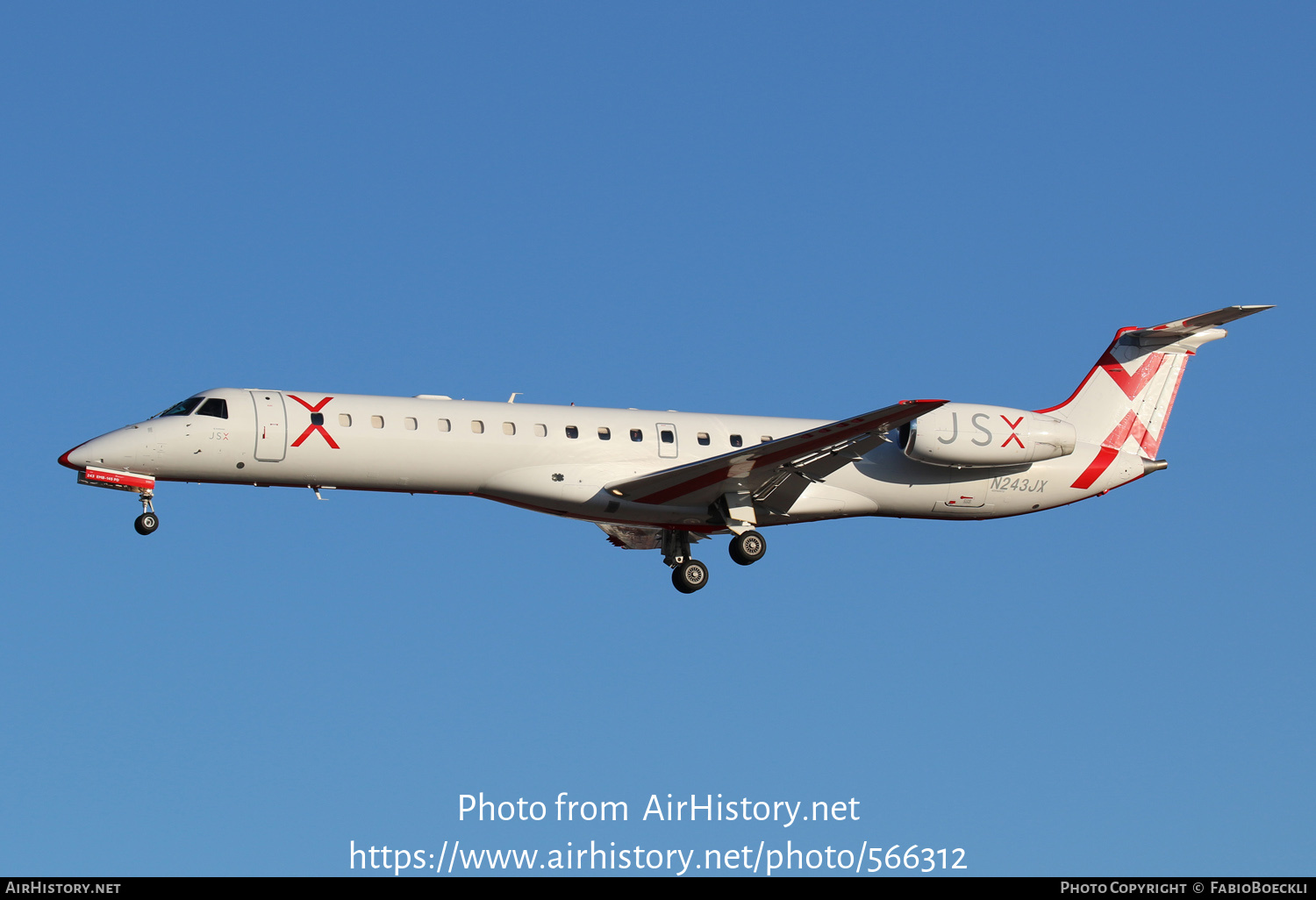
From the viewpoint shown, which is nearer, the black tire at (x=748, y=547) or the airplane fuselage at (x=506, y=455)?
the airplane fuselage at (x=506, y=455)

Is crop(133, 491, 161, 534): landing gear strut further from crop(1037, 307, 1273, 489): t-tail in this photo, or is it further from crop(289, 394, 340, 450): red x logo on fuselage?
crop(1037, 307, 1273, 489): t-tail

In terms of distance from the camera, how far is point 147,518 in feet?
88.9

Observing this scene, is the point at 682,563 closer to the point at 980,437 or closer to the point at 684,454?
the point at 684,454

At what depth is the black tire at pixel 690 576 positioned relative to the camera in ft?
100

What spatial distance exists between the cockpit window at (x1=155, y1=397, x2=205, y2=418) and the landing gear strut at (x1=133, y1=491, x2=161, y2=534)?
58.4 inches

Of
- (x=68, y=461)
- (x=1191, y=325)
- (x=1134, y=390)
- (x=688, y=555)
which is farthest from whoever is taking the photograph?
(x=1134, y=390)

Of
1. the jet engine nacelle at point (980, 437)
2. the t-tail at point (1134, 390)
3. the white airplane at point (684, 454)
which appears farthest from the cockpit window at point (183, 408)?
the t-tail at point (1134, 390)

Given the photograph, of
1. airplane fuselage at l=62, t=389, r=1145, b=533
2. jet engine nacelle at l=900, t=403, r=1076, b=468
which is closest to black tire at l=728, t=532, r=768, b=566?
airplane fuselage at l=62, t=389, r=1145, b=533

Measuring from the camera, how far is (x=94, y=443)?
2705 cm

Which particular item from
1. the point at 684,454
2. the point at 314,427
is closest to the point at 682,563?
the point at 684,454

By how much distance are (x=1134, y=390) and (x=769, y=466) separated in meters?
9.54

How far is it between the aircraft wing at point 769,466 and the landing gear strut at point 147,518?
8122 millimetres

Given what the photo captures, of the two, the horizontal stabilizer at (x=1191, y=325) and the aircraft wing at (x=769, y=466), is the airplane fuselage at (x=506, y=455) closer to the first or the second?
the aircraft wing at (x=769, y=466)
